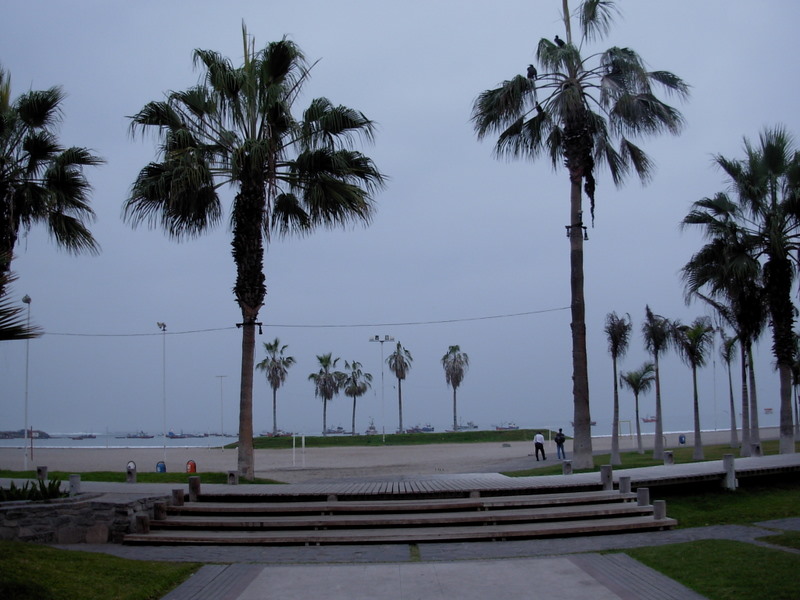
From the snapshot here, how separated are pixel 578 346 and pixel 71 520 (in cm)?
1386

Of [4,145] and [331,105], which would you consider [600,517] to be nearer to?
[331,105]

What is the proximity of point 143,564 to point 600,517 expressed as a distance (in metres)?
7.35

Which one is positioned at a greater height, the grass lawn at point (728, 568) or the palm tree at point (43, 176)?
the palm tree at point (43, 176)

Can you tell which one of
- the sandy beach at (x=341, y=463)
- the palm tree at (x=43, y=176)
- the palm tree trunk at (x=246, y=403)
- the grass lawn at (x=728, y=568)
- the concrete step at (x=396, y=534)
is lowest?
the sandy beach at (x=341, y=463)

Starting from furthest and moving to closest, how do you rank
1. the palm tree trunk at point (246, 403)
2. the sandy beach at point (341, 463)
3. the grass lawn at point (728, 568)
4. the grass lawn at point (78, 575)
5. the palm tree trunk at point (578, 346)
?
1. the sandy beach at point (341, 463)
2. the palm tree trunk at point (578, 346)
3. the palm tree trunk at point (246, 403)
4. the grass lawn at point (728, 568)
5. the grass lawn at point (78, 575)

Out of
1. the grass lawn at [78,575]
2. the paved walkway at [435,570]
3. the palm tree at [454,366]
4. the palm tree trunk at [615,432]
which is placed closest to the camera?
the grass lawn at [78,575]

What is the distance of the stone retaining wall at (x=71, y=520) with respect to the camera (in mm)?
11352

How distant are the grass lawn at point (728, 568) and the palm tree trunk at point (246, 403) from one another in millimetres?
11071

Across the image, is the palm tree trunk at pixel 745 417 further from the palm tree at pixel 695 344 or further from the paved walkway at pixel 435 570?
the paved walkway at pixel 435 570

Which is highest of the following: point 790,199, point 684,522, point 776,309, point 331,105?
point 331,105

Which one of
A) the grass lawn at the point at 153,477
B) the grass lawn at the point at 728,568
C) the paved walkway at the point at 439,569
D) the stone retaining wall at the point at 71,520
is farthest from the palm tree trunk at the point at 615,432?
the stone retaining wall at the point at 71,520

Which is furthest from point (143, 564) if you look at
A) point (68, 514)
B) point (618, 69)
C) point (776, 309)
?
point (776, 309)

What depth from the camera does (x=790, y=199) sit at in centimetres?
2316

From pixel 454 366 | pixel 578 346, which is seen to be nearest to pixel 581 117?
pixel 578 346
